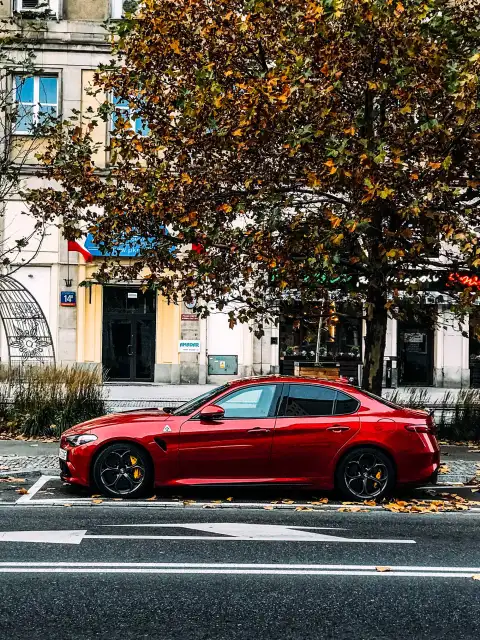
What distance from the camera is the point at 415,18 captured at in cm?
1150

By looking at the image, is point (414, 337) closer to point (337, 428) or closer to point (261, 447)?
point (337, 428)

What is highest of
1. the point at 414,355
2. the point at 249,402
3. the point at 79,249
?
the point at 79,249

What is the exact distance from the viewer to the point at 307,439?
9734mm

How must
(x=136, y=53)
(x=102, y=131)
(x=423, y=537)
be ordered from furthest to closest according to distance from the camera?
(x=102, y=131) → (x=136, y=53) → (x=423, y=537)

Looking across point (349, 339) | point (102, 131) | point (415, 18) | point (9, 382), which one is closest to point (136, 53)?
point (415, 18)

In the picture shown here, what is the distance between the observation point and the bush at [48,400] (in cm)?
1461

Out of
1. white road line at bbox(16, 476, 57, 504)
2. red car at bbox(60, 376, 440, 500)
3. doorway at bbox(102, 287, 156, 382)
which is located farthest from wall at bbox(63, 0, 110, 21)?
red car at bbox(60, 376, 440, 500)

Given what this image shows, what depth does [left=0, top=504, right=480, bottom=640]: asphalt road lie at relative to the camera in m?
5.36

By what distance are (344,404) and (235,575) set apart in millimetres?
3799

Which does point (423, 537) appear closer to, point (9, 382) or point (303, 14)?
point (303, 14)

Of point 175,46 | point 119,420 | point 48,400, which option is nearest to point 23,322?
point 48,400

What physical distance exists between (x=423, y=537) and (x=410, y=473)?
174 centimetres

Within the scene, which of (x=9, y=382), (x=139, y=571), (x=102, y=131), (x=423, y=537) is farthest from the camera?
(x=102, y=131)

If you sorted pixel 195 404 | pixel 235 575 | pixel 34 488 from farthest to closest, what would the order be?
pixel 34 488, pixel 195 404, pixel 235 575
